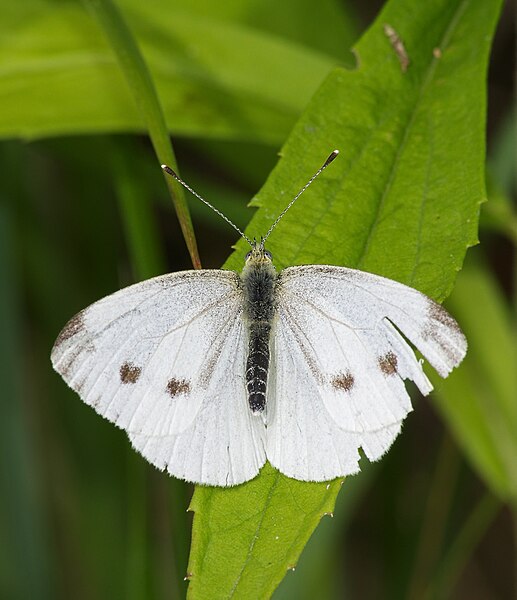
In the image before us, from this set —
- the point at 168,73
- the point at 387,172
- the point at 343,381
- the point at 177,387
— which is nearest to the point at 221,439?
the point at 177,387

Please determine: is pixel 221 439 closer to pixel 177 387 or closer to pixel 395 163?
pixel 177 387

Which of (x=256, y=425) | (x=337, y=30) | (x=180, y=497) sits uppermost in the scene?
(x=337, y=30)

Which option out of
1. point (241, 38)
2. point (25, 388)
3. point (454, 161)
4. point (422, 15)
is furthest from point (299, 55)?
point (25, 388)

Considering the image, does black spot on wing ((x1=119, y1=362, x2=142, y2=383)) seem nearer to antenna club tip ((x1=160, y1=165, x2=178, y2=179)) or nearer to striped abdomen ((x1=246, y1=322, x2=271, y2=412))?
striped abdomen ((x1=246, y1=322, x2=271, y2=412))

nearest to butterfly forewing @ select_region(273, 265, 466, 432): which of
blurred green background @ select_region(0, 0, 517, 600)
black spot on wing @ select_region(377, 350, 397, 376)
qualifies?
black spot on wing @ select_region(377, 350, 397, 376)

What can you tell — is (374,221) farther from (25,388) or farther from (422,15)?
(25,388)

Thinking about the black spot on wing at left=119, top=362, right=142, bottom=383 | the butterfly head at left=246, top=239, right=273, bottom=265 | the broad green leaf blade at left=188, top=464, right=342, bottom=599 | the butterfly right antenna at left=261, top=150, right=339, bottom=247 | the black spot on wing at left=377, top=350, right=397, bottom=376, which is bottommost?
the broad green leaf blade at left=188, top=464, right=342, bottom=599
